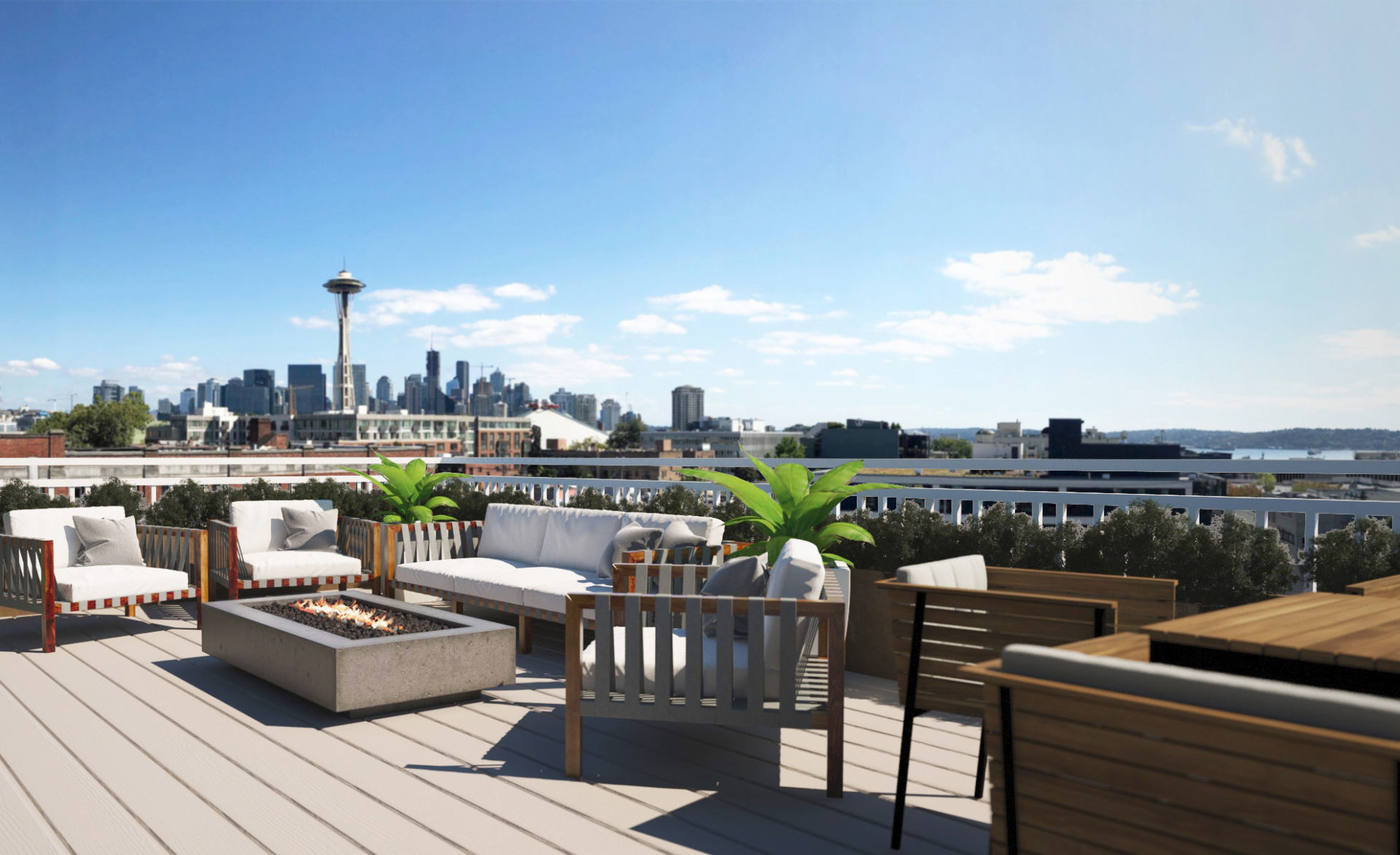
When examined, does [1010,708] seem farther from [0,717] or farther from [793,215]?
[793,215]

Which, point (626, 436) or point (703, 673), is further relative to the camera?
point (626, 436)

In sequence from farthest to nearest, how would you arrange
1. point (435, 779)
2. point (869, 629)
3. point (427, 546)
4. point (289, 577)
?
point (427, 546) < point (289, 577) < point (869, 629) < point (435, 779)

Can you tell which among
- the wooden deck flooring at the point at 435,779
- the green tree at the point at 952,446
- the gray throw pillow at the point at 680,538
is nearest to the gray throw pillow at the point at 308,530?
the wooden deck flooring at the point at 435,779

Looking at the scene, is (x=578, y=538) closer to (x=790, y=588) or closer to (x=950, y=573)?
(x=790, y=588)

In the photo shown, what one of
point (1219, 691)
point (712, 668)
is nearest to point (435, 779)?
point (712, 668)

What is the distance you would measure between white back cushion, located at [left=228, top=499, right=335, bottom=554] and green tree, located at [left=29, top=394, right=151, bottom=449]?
84.0 m

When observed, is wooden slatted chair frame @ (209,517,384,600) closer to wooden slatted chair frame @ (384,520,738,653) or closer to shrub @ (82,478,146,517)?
wooden slatted chair frame @ (384,520,738,653)

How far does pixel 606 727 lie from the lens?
3.72 m

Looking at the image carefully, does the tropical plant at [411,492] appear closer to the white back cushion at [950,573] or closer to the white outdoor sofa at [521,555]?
the white outdoor sofa at [521,555]

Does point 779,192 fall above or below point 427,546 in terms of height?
above

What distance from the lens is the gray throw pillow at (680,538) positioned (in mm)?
4918

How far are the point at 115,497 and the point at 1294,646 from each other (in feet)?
25.4

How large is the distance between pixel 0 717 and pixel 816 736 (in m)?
3.62

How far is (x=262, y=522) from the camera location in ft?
21.2
